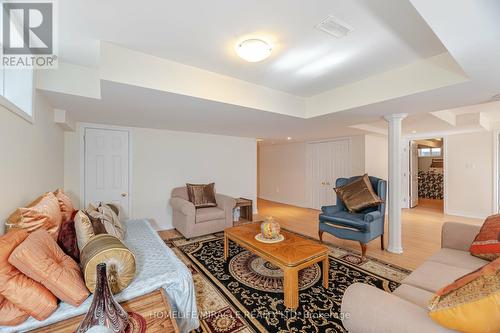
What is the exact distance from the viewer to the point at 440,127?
→ 479 centimetres

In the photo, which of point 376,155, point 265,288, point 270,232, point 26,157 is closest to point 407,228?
point 376,155

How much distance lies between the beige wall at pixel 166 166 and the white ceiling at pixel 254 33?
202 centimetres

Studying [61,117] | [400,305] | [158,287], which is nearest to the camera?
[400,305]

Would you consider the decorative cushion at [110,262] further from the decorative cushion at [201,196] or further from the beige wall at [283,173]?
the beige wall at [283,173]

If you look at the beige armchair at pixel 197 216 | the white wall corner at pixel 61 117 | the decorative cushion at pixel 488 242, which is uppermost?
the white wall corner at pixel 61 117

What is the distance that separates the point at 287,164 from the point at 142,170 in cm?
442

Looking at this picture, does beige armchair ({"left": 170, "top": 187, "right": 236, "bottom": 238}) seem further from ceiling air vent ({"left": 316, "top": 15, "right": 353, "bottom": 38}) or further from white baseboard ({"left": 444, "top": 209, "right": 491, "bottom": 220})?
white baseboard ({"left": 444, "top": 209, "right": 491, "bottom": 220})

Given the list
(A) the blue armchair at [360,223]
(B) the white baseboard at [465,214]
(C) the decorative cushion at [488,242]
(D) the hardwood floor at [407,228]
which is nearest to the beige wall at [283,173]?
(D) the hardwood floor at [407,228]

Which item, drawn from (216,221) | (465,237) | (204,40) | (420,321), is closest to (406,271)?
(465,237)

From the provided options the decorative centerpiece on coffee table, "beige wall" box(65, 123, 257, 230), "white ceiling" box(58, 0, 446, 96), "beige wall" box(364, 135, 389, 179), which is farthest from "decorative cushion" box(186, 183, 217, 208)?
"beige wall" box(364, 135, 389, 179)

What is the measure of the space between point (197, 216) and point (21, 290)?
8.35ft

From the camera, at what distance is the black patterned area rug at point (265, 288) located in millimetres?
1680

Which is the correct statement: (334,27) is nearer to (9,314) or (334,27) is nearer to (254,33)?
(254,33)

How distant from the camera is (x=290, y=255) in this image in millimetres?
1962
